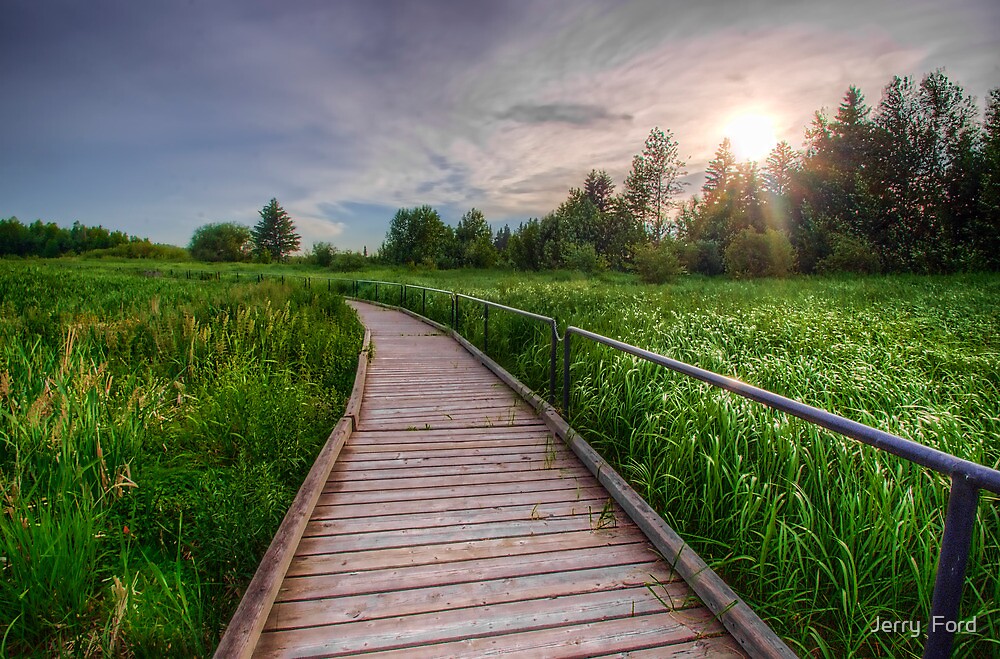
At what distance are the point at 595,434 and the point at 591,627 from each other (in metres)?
2.58

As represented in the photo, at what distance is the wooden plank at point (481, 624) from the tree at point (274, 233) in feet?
354

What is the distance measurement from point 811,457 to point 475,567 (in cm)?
256

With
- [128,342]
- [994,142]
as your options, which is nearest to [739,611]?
[128,342]

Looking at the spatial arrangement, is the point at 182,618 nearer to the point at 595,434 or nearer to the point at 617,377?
the point at 595,434

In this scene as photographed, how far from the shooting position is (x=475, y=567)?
2684mm

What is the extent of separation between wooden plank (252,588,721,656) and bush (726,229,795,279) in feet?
99.2

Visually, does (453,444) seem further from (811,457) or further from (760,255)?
(760,255)

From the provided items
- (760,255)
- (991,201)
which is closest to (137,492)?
(760,255)

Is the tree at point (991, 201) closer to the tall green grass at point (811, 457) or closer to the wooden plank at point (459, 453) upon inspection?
the tall green grass at point (811, 457)

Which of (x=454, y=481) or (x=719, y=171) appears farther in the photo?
(x=719, y=171)

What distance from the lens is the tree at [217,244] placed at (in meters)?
82.2

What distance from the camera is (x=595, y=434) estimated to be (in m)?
4.73

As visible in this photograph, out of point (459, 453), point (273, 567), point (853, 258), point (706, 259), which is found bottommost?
point (459, 453)

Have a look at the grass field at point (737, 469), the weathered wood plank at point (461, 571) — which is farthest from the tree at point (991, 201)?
the weathered wood plank at point (461, 571)
